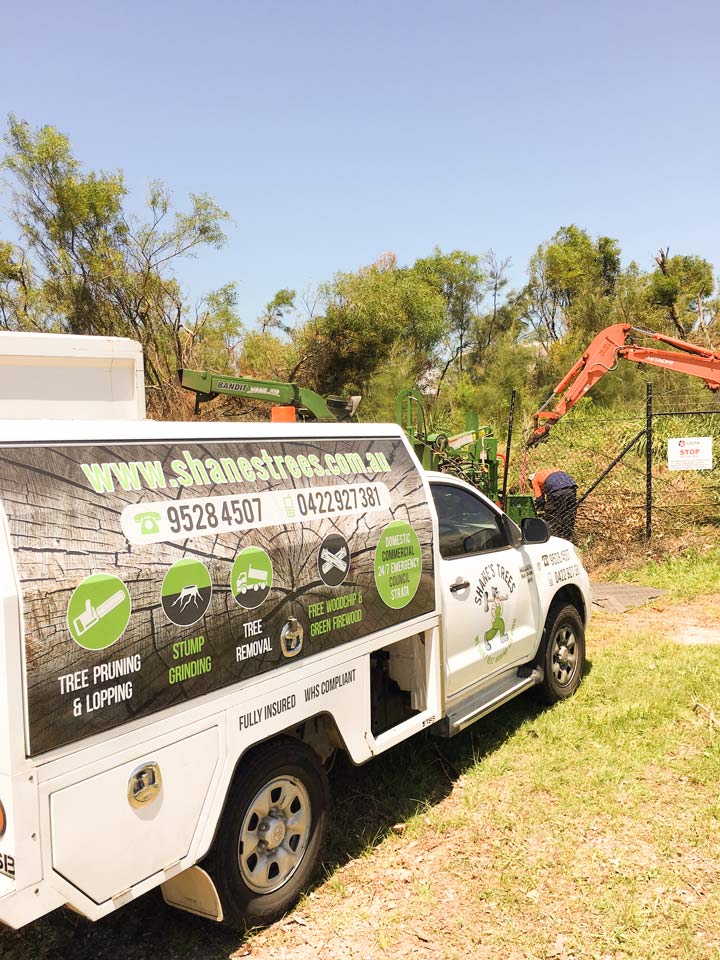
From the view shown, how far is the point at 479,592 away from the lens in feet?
15.9

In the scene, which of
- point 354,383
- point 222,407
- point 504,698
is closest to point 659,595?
point 504,698

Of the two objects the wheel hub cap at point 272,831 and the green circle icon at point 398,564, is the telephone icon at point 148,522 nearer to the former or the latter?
the green circle icon at point 398,564

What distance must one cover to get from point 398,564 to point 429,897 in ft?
5.26

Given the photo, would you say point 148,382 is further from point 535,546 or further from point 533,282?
point 533,282

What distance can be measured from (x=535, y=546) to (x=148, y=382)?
18293 mm

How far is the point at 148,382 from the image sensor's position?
2212 cm

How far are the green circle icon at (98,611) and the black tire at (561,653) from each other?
3811 mm

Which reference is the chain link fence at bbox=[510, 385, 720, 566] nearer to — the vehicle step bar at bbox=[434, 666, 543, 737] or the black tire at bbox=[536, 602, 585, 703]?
the black tire at bbox=[536, 602, 585, 703]

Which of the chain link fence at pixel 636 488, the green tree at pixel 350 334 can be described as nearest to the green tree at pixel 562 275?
the green tree at pixel 350 334

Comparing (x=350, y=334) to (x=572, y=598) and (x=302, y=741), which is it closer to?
(x=572, y=598)

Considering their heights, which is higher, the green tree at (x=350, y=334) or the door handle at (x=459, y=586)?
the green tree at (x=350, y=334)

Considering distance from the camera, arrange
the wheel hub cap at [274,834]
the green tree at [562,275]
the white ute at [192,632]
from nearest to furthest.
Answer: the white ute at [192,632] < the wheel hub cap at [274,834] < the green tree at [562,275]

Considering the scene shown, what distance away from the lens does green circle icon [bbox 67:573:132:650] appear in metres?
2.51

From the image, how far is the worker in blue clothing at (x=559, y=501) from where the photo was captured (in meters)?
12.1
